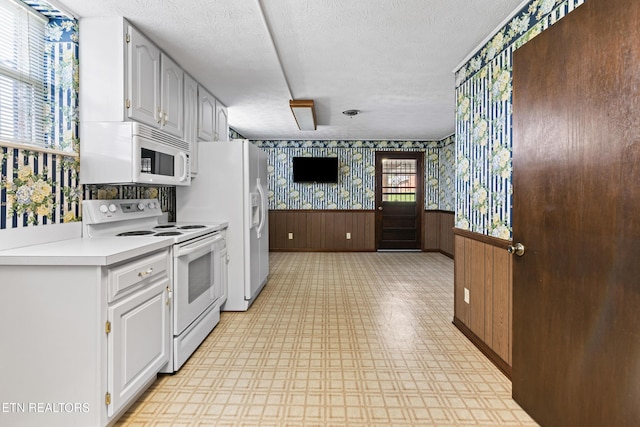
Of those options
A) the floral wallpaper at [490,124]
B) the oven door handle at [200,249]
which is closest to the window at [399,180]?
the floral wallpaper at [490,124]

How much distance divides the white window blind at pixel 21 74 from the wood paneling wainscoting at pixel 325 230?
502 centimetres

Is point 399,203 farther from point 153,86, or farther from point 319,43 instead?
point 153,86

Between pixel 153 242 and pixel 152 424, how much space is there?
915 millimetres

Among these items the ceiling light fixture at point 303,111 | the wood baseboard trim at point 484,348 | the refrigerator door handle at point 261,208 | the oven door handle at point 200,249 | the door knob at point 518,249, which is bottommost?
the wood baseboard trim at point 484,348

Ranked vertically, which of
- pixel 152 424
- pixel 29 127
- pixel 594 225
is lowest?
pixel 152 424

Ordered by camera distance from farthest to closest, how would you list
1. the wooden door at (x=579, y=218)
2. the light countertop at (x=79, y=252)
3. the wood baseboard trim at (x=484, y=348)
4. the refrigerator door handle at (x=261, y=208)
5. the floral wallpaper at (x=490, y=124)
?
the refrigerator door handle at (x=261, y=208) → the wood baseboard trim at (x=484, y=348) → the floral wallpaper at (x=490, y=124) → the light countertop at (x=79, y=252) → the wooden door at (x=579, y=218)

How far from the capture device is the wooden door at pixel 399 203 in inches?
274

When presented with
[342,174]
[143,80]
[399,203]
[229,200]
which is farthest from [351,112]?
[399,203]

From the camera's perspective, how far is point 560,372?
4.75 feet

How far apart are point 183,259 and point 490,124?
2.32 meters

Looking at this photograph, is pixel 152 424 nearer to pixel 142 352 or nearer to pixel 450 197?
pixel 142 352

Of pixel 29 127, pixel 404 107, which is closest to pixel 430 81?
pixel 404 107

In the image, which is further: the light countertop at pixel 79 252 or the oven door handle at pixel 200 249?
the oven door handle at pixel 200 249

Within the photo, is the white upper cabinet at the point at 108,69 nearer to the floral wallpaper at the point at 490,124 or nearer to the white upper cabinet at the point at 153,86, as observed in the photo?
the white upper cabinet at the point at 153,86
